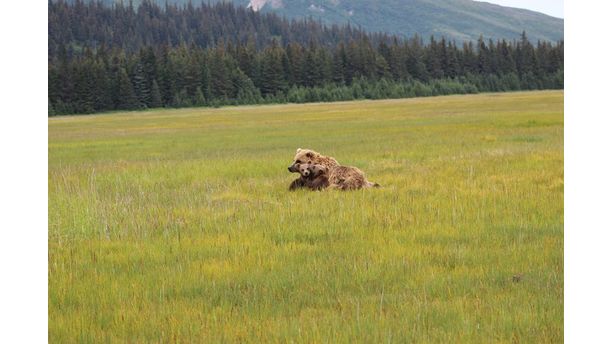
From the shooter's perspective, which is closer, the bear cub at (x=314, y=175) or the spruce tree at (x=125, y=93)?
the bear cub at (x=314, y=175)

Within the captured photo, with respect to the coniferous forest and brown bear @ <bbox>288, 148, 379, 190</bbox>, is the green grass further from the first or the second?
the coniferous forest

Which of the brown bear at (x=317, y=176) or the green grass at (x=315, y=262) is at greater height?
the brown bear at (x=317, y=176)

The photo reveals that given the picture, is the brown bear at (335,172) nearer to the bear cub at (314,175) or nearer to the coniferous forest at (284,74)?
the bear cub at (314,175)

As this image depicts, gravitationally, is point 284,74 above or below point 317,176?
above

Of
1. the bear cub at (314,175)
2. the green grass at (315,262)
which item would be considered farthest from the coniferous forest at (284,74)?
the green grass at (315,262)

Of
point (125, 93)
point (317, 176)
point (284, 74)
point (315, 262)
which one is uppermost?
point (284, 74)

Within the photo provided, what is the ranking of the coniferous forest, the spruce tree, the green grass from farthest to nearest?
1. the coniferous forest
2. the spruce tree
3. the green grass

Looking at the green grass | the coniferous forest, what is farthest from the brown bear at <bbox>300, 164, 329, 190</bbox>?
the coniferous forest

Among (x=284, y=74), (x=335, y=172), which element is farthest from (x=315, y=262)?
(x=284, y=74)

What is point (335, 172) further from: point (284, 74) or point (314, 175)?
point (284, 74)

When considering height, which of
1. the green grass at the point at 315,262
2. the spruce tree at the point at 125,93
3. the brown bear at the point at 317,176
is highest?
the spruce tree at the point at 125,93

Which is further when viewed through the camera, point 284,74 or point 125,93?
point 284,74
